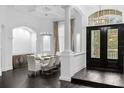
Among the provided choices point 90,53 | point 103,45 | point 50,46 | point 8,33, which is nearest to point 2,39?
point 8,33

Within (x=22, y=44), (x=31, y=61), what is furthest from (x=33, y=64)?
(x=22, y=44)

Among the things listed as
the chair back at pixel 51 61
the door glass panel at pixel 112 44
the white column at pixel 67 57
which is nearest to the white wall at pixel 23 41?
the chair back at pixel 51 61

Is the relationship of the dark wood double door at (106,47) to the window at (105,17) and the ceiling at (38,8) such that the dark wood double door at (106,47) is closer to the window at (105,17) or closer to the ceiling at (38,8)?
the window at (105,17)

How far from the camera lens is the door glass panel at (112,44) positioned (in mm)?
6066

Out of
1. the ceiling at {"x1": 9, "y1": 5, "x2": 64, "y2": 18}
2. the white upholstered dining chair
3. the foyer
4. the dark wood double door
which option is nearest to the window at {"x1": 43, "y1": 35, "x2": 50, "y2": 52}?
Result: the foyer

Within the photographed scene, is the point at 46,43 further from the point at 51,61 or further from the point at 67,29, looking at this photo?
the point at 67,29

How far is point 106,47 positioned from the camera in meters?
6.29

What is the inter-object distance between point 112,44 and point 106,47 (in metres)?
0.32

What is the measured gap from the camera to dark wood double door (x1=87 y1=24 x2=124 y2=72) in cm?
596

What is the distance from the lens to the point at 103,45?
20.8ft

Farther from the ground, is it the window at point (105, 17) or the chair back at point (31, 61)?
the window at point (105, 17)

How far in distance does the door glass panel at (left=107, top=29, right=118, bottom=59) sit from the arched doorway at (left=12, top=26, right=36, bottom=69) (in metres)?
5.16

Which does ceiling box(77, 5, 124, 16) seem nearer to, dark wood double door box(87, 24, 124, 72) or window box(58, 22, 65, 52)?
dark wood double door box(87, 24, 124, 72)

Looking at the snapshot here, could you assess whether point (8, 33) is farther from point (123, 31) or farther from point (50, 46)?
point (123, 31)
